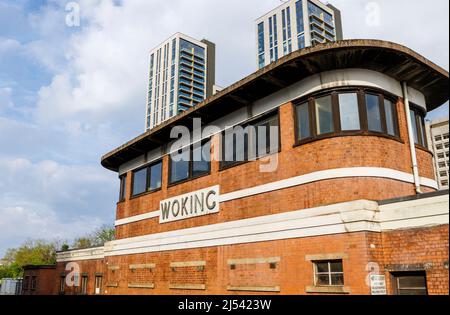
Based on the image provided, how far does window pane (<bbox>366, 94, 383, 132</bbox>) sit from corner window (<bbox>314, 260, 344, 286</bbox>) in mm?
3624

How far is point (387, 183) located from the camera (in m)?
10.0

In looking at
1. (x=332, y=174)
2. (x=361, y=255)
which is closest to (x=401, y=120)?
(x=332, y=174)

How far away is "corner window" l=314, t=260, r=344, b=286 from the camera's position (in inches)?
365

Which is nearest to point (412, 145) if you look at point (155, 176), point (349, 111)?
point (349, 111)

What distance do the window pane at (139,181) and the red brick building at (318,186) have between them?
3108 millimetres

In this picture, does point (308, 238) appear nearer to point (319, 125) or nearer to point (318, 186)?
point (318, 186)

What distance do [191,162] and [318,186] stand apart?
5942 mm

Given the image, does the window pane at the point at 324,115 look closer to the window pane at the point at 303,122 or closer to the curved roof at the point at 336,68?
the window pane at the point at 303,122

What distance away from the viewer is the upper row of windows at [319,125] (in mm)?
10352

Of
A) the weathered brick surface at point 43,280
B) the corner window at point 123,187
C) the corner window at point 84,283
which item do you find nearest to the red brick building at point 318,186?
the corner window at point 123,187

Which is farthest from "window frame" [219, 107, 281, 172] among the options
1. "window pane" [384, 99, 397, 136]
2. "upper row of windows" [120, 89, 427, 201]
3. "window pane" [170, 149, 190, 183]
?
"window pane" [384, 99, 397, 136]

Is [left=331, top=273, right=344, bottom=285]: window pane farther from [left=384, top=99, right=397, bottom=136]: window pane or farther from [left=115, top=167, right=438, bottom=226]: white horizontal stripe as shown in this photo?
[left=384, top=99, right=397, bottom=136]: window pane
